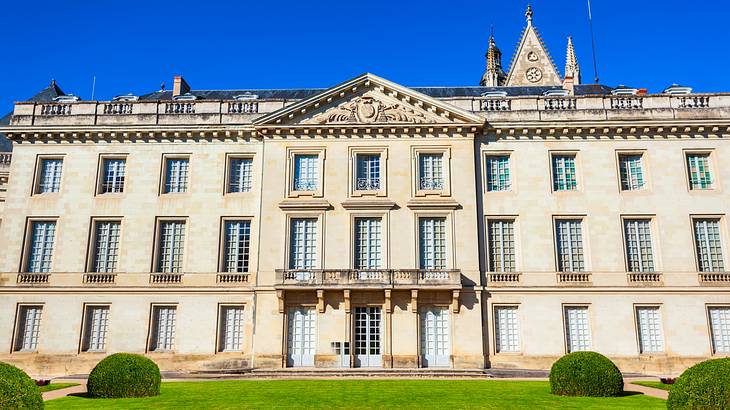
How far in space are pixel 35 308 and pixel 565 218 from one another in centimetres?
2515

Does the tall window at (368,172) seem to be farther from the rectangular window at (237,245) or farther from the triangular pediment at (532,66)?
the triangular pediment at (532,66)

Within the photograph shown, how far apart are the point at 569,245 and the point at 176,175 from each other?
63.2ft

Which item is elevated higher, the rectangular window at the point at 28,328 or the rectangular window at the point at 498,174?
the rectangular window at the point at 498,174

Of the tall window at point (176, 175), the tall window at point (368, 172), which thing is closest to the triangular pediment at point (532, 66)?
the tall window at point (368, 172)

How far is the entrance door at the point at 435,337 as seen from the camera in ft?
86.3

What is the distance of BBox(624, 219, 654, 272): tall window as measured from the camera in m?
27.5

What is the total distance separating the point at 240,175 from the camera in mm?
29469

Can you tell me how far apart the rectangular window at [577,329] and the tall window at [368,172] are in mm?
10590

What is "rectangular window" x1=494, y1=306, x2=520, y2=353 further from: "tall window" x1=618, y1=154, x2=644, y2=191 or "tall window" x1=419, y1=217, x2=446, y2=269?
"tall window" x1=618, y1=154, x2=644, y2=191

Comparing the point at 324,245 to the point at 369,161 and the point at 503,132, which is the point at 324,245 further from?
the point at 503,132

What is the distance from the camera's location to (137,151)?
29484 mm

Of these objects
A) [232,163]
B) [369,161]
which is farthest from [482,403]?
[232,163]

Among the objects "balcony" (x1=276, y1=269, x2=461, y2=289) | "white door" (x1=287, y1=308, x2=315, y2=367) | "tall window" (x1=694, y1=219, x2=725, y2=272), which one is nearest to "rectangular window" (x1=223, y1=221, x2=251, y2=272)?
"balcony" (x1=276, y1=269, x2=461, y2=289)

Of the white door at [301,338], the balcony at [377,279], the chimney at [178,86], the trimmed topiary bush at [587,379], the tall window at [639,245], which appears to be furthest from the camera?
the chimney at [178,86]
